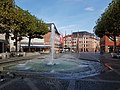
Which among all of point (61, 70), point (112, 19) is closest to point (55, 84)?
point (61, 70)

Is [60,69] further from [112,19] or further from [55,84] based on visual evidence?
[112,19]

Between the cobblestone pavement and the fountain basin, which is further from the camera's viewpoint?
the fountain basin

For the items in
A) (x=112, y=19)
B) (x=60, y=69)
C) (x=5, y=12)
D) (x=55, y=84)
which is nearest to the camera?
(x=55, y=84)

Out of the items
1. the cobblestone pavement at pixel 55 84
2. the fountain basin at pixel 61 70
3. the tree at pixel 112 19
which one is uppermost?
the tree at pixel 112 19

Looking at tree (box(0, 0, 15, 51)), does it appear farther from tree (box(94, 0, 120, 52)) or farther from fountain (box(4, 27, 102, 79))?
tree (box(94, 0, 120, 52))

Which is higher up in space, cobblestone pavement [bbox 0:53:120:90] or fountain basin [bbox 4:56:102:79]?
fountain basin [bbox 4:56:102:79]

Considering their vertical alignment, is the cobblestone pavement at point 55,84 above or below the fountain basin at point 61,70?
below

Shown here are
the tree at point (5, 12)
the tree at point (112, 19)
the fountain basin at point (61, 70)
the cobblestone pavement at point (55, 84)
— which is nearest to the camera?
the cobblestone pavement at point (55, 84)

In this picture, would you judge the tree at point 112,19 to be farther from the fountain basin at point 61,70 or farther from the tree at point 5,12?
the tree at point 5,12

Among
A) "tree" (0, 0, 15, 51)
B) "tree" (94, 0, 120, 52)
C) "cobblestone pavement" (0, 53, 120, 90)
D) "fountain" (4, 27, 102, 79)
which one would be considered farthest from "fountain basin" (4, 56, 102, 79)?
"tree" (0, 0, 15, 51)

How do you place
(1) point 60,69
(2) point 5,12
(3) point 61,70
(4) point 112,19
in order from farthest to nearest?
(4) point 112,19, (2) point 5,12, (1) point 60,69, (3) point 61,70

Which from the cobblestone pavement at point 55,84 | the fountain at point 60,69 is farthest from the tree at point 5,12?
the cobblestone pavement at point 55,84

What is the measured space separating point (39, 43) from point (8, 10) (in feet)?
273

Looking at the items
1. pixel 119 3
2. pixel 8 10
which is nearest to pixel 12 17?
pixel 8 10
